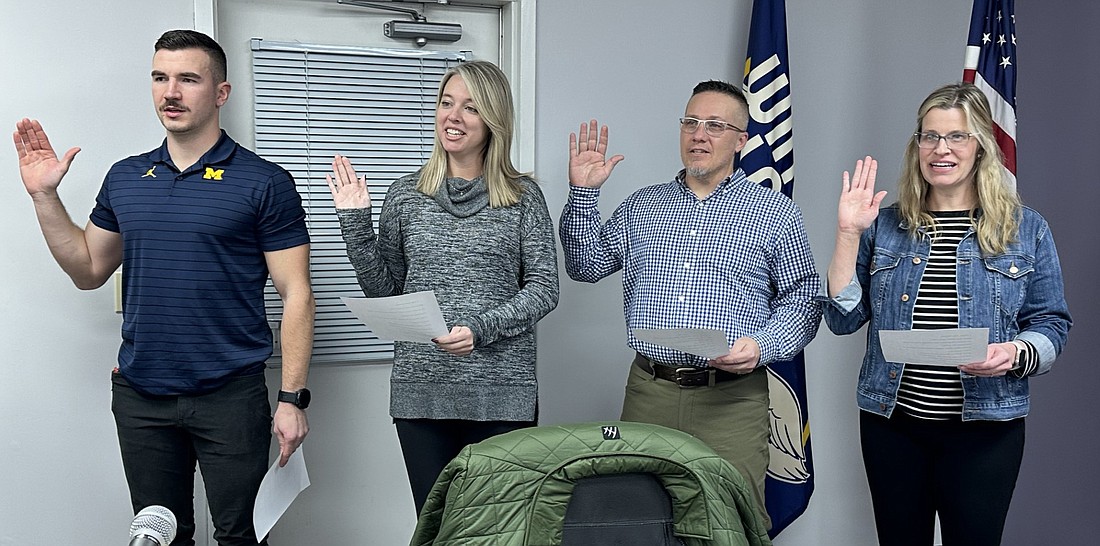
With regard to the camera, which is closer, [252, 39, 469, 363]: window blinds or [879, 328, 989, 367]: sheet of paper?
[879, 328, 989, 367]: sheet of paper

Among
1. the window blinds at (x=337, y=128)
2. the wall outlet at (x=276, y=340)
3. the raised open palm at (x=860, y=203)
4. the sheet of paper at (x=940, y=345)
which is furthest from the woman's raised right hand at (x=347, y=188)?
the sheet of paper at (x=940, y=345)

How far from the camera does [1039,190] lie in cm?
369

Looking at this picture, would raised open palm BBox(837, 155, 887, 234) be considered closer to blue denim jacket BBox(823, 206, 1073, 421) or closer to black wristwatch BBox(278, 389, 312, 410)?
blue denim jacket BBox(823, 206, 1073, 421)

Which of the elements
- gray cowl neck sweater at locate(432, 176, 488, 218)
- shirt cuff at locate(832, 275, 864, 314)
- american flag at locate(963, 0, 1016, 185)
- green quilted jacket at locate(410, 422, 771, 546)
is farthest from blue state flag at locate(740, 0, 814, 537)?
green quilted jacket at locate(410, 422, 771, 546)

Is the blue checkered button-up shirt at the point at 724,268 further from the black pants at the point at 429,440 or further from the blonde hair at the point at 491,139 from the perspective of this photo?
the black pants at the point at 429,440

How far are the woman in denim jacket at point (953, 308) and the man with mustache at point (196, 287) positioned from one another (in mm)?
1369

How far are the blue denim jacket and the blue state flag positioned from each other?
0.77m

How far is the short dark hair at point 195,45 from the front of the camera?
7.97ft

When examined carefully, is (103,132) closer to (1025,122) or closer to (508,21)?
(508,21)

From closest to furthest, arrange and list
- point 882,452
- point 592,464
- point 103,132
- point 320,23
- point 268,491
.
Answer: point 592,464
point 268,491
point 882,452
point 103,132
point 320,23

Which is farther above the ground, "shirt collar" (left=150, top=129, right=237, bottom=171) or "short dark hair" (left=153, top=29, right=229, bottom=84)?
"short dark hair" (left=153, top=29, right=229, bottom=84)

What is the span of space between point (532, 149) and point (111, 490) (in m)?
1.60

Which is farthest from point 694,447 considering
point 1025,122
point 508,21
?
point 1025,122

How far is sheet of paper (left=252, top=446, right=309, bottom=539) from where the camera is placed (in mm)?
2202
